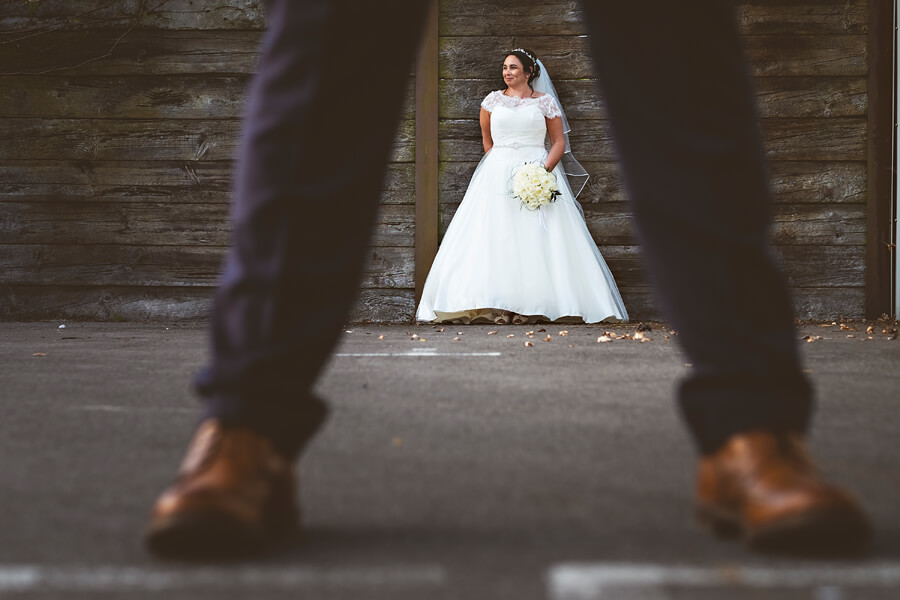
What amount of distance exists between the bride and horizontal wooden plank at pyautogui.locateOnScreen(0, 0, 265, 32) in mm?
1392

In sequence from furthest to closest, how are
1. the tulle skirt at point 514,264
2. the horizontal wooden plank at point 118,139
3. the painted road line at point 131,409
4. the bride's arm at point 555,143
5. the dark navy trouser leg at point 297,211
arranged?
the horizontal wooden plank at point 118,139 < the bride's arm at point 555,143 < the tulle skirt at point 514,264 < the painted road line at point 131,409 < the dark navy trouser leg at point 297,211

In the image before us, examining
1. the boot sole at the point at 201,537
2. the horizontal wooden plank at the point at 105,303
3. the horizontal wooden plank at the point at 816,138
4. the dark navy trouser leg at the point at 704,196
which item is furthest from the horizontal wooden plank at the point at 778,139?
the boot sole at the point at 201,537

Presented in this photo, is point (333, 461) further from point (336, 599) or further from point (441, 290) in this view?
point (441, 290)

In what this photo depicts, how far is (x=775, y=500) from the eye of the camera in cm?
84

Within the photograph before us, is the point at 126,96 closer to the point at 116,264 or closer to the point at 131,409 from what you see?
the point at 116,264

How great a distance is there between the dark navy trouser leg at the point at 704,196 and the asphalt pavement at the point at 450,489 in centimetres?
15

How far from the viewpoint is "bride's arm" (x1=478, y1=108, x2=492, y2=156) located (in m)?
Result: 5.13

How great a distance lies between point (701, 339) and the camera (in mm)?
939

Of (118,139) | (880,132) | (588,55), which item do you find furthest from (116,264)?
(880,132)

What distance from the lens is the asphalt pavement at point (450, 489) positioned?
76 cm

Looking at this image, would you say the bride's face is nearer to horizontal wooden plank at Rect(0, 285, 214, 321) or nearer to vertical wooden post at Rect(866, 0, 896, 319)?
vertical wooden post at Rect(866, 0, 896, 319)

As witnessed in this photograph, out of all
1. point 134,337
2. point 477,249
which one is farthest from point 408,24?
point 477,249

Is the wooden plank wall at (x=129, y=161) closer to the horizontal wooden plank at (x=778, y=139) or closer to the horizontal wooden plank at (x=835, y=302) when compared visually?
the horizontal wooden plank at (x=778, y=139)

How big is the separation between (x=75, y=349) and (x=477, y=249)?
219 cm
